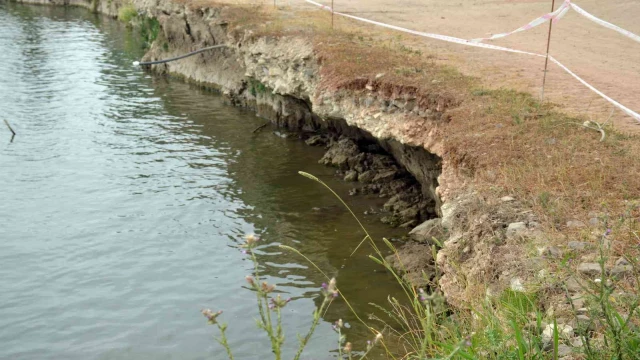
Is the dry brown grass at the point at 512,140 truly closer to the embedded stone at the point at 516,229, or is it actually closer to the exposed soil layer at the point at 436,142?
the exposed soil layer at the point at 436,142

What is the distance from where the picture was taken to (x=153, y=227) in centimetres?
1109

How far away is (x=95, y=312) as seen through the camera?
28.5 feet

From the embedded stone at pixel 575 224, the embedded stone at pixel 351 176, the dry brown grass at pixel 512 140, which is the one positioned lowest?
the embedded stone at pixel 351 176

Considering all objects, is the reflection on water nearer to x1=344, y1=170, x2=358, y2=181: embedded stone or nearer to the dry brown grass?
x1=344, y1=170, x2=358, y2=181: embedded stone

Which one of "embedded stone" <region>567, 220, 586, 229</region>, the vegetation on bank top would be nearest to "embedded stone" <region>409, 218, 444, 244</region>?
the vegetation on bank top

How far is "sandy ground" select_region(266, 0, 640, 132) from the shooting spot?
10891 mm

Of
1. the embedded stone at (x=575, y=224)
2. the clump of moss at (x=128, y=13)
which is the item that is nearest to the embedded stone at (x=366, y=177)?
the embedded stone at (x=575, y=224)

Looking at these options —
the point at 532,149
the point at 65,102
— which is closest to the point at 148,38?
the point at 65,102

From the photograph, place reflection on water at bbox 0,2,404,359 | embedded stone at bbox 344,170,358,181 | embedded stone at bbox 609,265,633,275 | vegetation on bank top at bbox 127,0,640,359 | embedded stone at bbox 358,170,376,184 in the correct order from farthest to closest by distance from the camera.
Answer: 1. embedded stone at bbox 344,170,358,181
2. embedded stone at bbox 358,170,376,184
3. reflection on water at bbox 0,2,404,359
4. embedded stone at bbox 609,265,633,275
5. vegetation on bank top at bbox 127,0,640,359

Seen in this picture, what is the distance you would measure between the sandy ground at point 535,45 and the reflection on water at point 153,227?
3.35 meters

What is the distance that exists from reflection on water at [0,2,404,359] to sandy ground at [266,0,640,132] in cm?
335

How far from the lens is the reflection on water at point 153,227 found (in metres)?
8.32

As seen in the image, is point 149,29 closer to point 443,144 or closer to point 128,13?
point 128,13

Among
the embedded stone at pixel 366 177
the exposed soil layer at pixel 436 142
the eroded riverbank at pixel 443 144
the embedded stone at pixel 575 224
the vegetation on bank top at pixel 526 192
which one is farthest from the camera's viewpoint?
Result: the embedded stone at pixel 366 177
